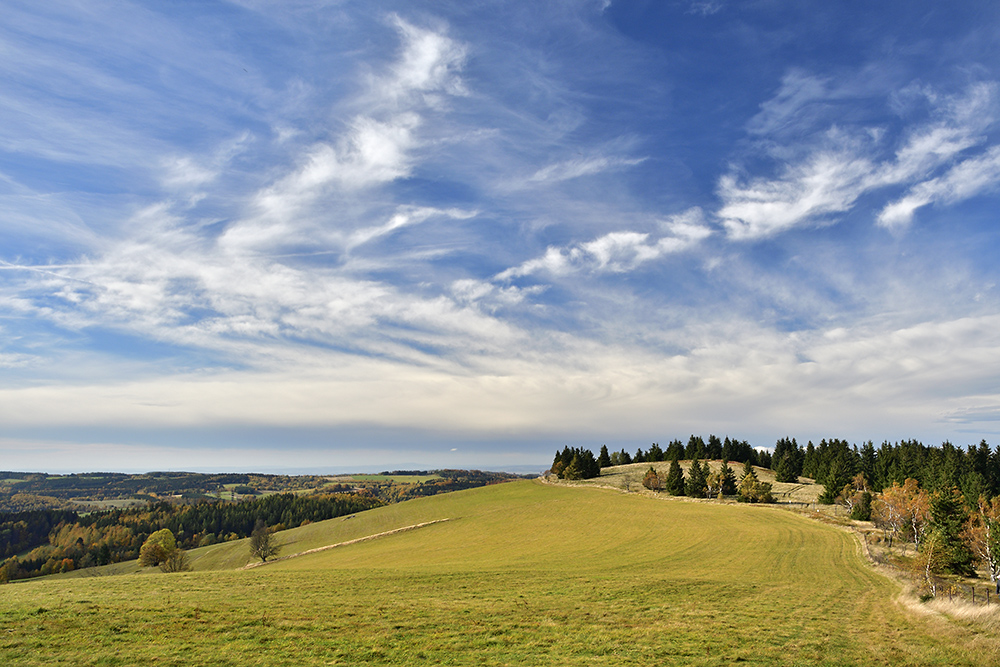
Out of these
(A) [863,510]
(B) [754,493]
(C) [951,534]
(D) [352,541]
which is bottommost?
(D) [352,541]

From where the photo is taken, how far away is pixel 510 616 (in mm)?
25828

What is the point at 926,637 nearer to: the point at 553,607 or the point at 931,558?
the point at 553,607

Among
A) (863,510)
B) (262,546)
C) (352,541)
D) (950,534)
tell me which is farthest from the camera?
(262,546)

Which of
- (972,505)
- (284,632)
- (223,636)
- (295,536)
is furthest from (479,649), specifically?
(972,505)

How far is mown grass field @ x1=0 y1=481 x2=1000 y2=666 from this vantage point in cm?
1902

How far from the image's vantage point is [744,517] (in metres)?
83.7

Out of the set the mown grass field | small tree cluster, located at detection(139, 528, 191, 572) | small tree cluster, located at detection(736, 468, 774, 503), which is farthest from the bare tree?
small tree cluster, located at detection(736, 468, 774, 503)

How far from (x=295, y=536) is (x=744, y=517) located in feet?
303

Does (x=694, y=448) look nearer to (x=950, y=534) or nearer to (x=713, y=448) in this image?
(x=713, y=448)

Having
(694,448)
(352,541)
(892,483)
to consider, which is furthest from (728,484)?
(352,541)

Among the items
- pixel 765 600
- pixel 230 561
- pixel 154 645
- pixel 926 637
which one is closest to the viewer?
pixel 154 645

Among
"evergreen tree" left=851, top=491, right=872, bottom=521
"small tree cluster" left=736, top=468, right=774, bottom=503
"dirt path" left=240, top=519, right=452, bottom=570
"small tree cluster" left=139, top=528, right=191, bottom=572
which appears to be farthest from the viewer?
"small tree cluster" left=736, top=468, right=774, bottom=503

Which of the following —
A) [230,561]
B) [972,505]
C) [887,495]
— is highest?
[887,495]

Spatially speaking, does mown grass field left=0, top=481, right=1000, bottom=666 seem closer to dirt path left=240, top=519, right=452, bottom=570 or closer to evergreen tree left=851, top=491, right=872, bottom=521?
dirt path left=240, top=519, right=452, bottom=570
